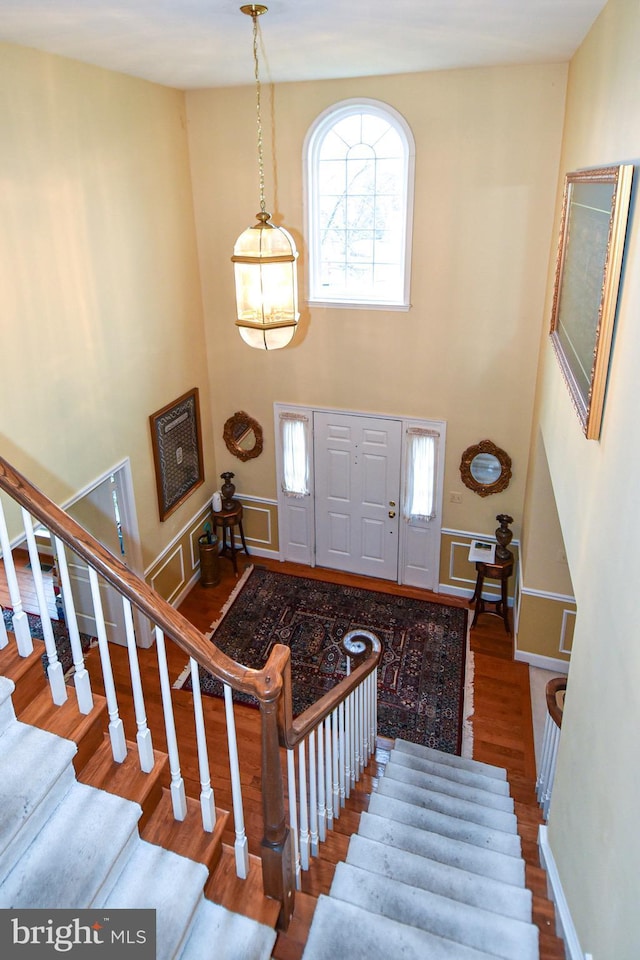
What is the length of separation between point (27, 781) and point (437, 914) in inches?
67.3

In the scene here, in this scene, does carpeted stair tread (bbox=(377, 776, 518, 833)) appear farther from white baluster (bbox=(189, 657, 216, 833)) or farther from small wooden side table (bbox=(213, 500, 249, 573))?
small wooden side table (bbox=(213, 500, 249, 573))

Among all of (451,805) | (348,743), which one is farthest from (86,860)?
(451,805)

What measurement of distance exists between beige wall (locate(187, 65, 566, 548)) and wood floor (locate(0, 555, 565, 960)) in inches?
53.2

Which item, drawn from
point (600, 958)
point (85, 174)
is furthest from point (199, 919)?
point (85, 174)

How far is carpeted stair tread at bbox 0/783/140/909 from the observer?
1.95 meters

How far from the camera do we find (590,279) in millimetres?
3096

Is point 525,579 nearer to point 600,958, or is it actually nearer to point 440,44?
point 600,958

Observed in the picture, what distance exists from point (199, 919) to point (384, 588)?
4638mm

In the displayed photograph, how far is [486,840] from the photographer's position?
3344mm

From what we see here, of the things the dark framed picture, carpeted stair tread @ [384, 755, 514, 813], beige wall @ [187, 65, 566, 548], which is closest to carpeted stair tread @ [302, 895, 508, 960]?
carpeted stair tread @ [384, 755, 514, 813]

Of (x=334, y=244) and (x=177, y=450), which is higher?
(x=334, y=244)

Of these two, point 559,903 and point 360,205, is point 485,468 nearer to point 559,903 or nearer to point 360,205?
point 360,205

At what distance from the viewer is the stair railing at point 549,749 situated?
3.85 meters

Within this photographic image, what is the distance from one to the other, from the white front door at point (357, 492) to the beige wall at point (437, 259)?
273 mm
